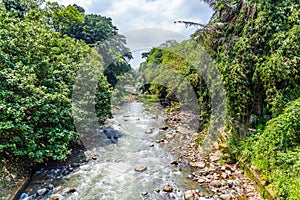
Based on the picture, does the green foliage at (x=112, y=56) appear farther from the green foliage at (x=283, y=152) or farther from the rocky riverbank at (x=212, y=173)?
the green foliage at (x=283, y=152)

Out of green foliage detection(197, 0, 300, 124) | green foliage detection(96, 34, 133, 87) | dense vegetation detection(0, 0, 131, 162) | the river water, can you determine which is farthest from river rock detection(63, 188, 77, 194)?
green foliage detection(96, 34, 133, 87)

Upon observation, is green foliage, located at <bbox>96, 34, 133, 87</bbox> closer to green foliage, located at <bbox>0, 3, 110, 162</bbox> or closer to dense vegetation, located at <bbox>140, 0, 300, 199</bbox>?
green foliage, located at <bbox>0, 3, 110, 162</bbox>

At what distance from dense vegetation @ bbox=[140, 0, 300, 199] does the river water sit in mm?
2193

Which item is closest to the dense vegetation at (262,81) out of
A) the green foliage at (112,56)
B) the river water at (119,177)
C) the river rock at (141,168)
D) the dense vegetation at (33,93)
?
the river water at (119,177)

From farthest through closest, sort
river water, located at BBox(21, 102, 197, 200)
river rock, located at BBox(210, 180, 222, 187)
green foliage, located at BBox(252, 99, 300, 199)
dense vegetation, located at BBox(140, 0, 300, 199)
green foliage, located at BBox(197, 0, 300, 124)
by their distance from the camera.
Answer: river rock, located at BBox(210, 180, 222, 187) → river water, located at BBox(21, 102, 197, 200) → green foliage, located at BBox(197, 0, 300, 124) → dense vegetation, located at BBox(140, 0, 300, 199) → green foliage, located at BBox(252, 99, 300, 199)

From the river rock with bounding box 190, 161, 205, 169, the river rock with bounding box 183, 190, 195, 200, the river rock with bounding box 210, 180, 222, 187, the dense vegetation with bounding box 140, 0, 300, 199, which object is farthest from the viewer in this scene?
the river rock with bounding box 190, 161, 205, 169

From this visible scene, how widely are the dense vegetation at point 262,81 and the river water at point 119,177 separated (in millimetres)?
2193

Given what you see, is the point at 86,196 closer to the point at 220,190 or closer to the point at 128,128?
the point at 220,190

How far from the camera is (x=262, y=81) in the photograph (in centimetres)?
604

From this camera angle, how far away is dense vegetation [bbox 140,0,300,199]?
482 centimetres

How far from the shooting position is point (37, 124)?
249 inches

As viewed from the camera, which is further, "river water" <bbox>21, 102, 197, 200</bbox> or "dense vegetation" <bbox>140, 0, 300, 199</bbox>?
"river water" <bbox>21, 102, 197, 200</bbox>

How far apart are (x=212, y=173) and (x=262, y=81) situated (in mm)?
3115

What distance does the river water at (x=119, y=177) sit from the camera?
5605 millimetres
